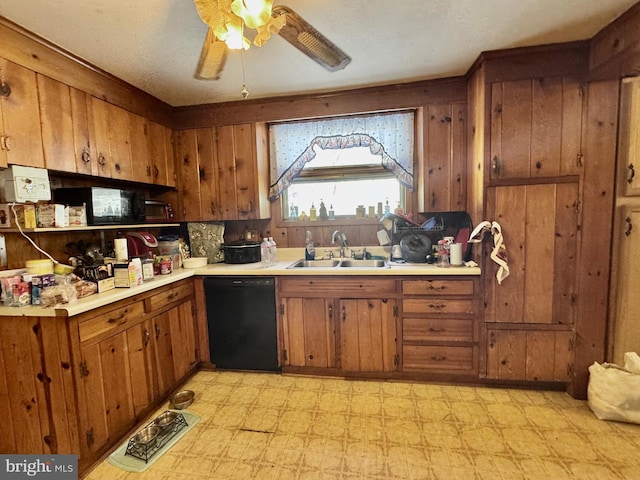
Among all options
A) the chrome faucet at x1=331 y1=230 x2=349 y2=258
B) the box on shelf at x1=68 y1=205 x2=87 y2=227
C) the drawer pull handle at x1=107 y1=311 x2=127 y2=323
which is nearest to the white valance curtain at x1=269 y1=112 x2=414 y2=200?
the chrome faucet at x1=331 y1=230 x2=349 y2=258

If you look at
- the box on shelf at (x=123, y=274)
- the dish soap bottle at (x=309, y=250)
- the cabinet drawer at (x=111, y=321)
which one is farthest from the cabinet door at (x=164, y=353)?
the dish soap bottle at (x=309, y=250)

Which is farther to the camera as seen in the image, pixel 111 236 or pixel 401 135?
pixel 401 135

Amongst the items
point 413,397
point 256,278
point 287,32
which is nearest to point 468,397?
point 413,397

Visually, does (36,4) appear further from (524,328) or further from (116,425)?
(524,328)

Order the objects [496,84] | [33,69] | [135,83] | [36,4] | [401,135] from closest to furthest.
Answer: [36,4] → [33,69] → [496,84] → [135,83] → [401,135]

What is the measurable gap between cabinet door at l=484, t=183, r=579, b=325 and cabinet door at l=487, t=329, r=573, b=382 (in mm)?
111

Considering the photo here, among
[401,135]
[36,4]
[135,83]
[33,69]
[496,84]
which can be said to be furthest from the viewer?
[401,135]

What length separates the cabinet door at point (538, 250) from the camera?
207 centimetres

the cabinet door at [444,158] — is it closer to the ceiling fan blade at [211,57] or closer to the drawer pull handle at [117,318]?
the ceiling fan blade at [211,57]

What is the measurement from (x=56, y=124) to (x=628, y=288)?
364cm

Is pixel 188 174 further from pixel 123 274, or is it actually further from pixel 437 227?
pixel 437 227

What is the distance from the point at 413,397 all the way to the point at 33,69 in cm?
311

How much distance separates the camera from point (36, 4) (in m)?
1.48

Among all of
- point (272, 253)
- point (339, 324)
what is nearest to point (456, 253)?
point (339, 324)
